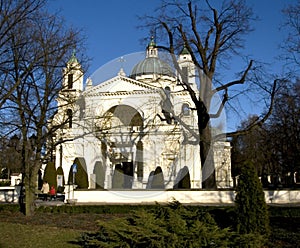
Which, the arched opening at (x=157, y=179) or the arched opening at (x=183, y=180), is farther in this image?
the arched opening at (x=157, y=179)

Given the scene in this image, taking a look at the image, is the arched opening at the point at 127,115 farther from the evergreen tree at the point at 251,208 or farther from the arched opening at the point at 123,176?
the evergreen tree at the point at 251,208

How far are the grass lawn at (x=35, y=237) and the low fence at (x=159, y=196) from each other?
36.2ft

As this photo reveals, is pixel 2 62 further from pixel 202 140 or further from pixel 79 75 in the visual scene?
pixel 202 140

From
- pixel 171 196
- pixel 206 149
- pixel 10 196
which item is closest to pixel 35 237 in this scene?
pixel 206 149

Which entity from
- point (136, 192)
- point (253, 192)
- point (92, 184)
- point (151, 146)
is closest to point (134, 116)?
point (151, 146)

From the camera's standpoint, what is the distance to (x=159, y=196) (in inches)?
894

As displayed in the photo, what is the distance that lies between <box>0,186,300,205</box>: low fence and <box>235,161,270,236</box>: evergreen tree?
1200cm

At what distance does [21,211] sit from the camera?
1700 centimetres

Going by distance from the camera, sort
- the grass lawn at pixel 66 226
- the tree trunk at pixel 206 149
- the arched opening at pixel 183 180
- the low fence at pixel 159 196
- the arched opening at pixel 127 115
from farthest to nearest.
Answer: the arched opening at pixel 127 115, the arched opening at pixel 183 180, the low fence at pixel 159 196, the tree trunk at pixel 206 149, the grass lawn at pixel 66 226

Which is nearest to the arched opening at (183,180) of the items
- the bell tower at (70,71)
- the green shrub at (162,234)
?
the bell tower at (70,71)

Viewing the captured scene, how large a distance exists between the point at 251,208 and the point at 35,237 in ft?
18.8

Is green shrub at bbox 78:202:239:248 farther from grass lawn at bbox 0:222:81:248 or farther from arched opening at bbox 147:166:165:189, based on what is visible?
arched opening at bbox 147:166:165:189

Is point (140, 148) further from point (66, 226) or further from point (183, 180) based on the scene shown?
point (66, 226)

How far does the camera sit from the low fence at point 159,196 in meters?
21.9
